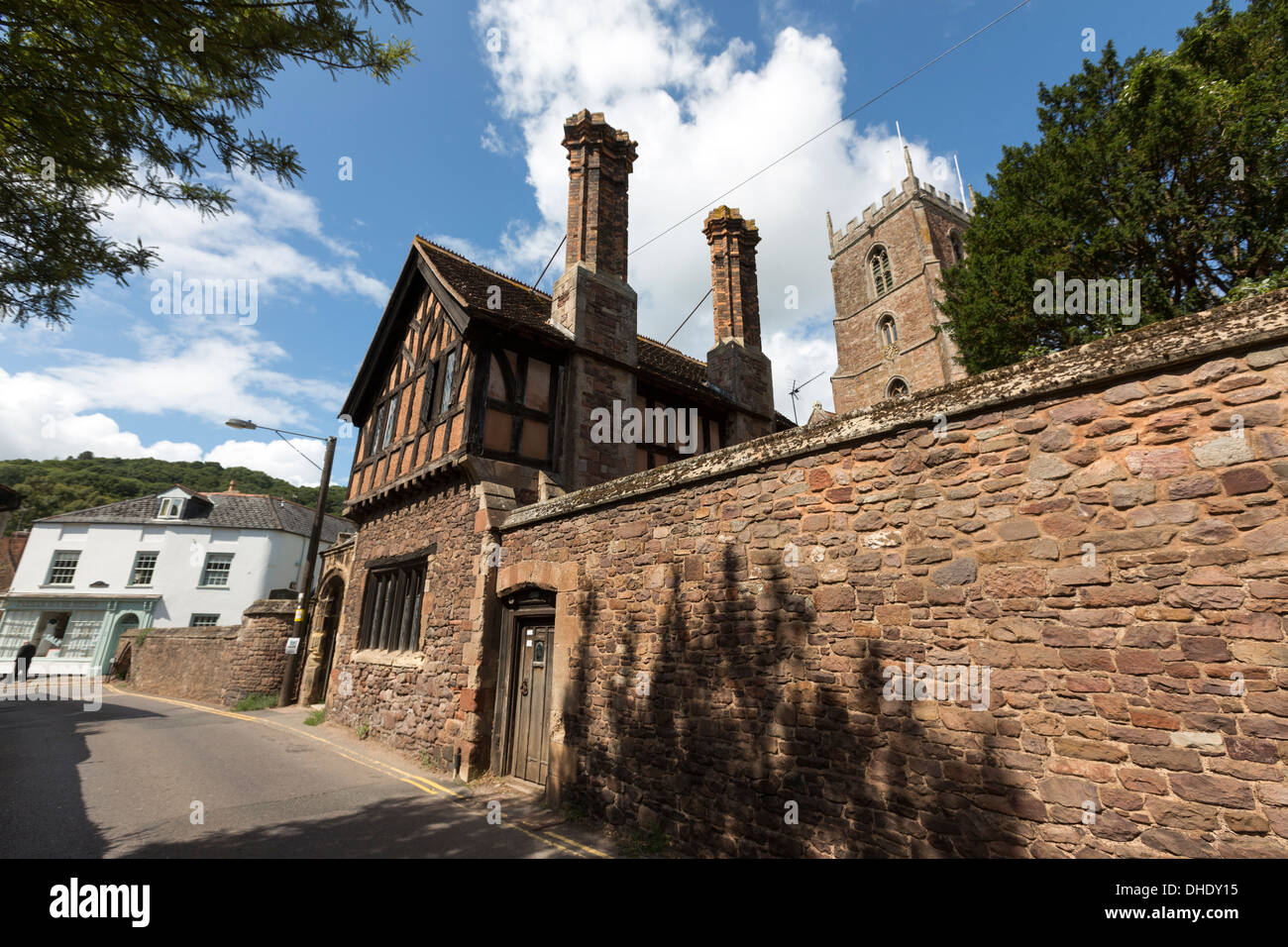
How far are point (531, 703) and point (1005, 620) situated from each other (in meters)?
6.14

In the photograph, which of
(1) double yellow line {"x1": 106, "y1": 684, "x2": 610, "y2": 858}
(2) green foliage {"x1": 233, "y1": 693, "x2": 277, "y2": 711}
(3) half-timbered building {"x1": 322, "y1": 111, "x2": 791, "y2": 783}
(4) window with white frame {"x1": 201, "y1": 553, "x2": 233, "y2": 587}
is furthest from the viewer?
(4) window with white frame {"x1": 201, "y1": 553, "x2": 233, "y2": 587}

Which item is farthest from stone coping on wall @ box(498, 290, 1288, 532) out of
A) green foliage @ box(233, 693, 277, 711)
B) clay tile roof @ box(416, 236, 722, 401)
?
green foliage @ box(233, 693, 277, 711)

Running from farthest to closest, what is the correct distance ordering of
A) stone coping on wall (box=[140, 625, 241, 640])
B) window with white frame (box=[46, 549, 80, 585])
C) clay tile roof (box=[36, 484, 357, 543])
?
clay tile roof (box=[36, 484, 357, 543]) < window with white frame (box=[46, 549, 80, 585]) < stone coping on wall (box=[140, 625, 241, 640])

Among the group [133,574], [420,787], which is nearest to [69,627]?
[133,574]

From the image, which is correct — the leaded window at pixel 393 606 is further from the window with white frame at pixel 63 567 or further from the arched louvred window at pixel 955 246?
the arched louvred window at pixel 955 246

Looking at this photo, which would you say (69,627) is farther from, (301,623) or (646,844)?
(646,844)

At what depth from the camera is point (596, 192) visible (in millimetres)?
11750

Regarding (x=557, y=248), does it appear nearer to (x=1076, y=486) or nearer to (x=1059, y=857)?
(x=1076, y=486)

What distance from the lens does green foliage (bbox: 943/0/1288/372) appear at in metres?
10.1

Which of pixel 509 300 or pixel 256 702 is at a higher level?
pixel 509 300

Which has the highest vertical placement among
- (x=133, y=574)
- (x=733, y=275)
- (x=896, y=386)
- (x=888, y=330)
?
(x=888, y=330)

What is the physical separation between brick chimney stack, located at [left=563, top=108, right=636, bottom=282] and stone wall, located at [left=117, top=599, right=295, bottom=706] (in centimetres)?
1325

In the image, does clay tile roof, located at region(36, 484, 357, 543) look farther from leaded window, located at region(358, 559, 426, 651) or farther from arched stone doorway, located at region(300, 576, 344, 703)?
leaded window, located at region(358, 559, 426, 651)

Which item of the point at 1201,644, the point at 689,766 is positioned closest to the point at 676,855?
the point at 689,766
